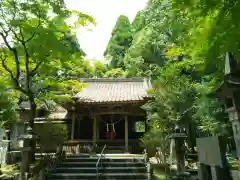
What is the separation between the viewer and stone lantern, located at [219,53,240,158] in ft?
16.3

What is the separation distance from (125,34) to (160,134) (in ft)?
125

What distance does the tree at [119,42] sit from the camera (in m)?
44.9

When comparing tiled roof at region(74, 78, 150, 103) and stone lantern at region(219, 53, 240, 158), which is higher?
tiled roof at region(74, 78, 150, 103)

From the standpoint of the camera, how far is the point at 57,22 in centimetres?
1021

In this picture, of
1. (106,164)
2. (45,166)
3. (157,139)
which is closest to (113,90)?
(106,164)

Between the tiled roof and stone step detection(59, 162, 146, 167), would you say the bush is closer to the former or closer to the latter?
stone step detection(59, 162, 146, 167)

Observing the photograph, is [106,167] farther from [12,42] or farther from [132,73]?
[132,73]

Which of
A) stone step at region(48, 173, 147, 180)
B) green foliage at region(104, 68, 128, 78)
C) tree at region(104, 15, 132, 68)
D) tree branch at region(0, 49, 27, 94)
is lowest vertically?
stone step at region(48, 173, 147, 180)

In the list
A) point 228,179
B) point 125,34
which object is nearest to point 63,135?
point 228,179

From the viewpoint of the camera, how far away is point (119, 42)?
4681 cm

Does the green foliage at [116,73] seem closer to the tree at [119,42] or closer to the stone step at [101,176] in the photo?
the tree at [119,42]

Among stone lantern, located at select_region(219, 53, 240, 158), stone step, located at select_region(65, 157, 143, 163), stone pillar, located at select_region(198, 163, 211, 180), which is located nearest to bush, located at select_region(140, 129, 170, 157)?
stone step, located at select_region(65, 157, 143, 163)

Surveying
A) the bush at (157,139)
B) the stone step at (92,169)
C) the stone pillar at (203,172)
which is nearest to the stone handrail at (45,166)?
the stone step at (92,169)

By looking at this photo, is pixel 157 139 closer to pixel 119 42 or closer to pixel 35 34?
pixel 35 34
